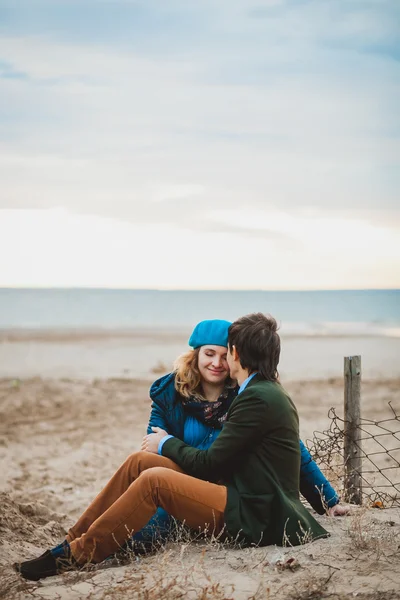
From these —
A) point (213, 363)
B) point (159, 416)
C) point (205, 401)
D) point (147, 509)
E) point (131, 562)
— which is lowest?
point (131, 562)

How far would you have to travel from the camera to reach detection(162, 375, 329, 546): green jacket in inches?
152

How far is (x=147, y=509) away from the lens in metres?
3.88

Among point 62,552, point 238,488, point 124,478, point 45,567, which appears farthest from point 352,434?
point 45,567

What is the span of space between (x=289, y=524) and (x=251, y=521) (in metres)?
0.22

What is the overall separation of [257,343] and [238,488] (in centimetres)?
87

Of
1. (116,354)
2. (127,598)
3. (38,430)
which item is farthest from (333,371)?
(127,598)

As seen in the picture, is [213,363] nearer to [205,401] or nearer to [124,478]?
[205,401]

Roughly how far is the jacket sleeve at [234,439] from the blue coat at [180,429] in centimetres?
64

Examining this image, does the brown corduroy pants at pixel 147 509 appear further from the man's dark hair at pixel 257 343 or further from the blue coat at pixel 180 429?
the man's dark hair at pixel 257 343

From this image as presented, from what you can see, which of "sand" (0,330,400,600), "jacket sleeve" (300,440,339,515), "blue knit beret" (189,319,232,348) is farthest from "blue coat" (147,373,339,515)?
"blue knit beret" (189,319,232,348)

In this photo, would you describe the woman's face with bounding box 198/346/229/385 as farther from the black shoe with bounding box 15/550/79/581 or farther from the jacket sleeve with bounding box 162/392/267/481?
the black shoe with bounding box 15/550/79/581

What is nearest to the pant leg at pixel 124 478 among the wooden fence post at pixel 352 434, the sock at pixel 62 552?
the sock at pixel 62 552

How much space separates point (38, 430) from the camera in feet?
32.5

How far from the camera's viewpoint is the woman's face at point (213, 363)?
14.8 feet
